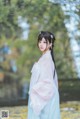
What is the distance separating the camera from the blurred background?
711cm

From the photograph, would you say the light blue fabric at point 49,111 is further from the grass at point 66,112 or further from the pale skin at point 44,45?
the grass at point 66,112

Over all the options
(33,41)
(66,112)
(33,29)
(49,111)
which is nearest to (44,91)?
(49,111)

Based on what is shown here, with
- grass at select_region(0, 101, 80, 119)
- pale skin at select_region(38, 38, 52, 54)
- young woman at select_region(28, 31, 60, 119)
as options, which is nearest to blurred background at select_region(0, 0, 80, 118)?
grass at select_region(0, 101, 80, 119)

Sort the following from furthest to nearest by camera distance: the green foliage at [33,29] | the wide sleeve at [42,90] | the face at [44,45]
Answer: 1. the green foliage at [33,29]
2. the face at [44,45]
3. the wide sleeve at [42,90]

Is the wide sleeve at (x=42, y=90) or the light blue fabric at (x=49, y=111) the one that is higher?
the wide sleeve at (x=42, y=90)

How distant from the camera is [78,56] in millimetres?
7922

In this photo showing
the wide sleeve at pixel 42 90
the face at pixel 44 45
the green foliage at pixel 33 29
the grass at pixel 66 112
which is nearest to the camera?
the wide sleeve at pixel 42 90

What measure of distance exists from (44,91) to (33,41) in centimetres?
537

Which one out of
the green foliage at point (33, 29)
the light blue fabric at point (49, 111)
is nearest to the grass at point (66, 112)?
the green foliage at point (33, 29)

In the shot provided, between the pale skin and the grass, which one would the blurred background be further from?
the pale skin

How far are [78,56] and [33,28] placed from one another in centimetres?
113

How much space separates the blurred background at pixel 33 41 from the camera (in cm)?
711

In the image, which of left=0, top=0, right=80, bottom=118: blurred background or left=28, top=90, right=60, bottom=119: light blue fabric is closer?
left=28, top=90, right=60, bottom=119: light blue fabric

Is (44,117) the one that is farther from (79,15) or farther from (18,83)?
(18,83)
